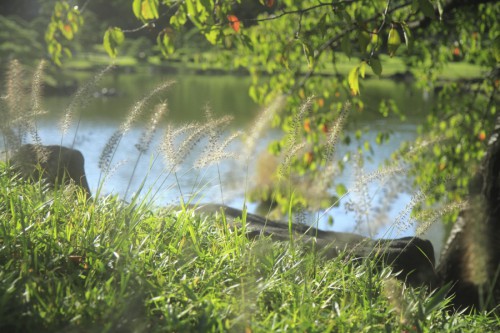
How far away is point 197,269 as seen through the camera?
7.64ft

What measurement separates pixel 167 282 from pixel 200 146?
22.2 ft

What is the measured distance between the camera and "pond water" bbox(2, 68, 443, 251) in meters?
3.00

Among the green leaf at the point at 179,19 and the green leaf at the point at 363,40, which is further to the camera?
the green leaf at the point at 179,19

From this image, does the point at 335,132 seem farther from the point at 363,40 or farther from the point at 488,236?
the point at 488,236

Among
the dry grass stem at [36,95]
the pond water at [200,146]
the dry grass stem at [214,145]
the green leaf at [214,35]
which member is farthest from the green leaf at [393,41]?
the dry grass stem at [36,95]

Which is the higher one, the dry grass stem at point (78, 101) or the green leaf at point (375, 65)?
the green leaf at point (375, 65)

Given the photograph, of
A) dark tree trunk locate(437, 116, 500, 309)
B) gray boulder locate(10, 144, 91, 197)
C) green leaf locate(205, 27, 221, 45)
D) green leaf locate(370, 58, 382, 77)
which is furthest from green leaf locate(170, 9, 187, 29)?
dark tree trunk locate(437, 116, 500, 309)

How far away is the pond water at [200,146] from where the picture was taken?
300 centimetres

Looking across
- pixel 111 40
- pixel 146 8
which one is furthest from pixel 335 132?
pixel 111 40

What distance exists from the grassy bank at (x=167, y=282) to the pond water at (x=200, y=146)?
0.23 metres

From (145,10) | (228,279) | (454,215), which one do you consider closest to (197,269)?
(228,279)

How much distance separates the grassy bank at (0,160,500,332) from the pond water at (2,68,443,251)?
226 mm

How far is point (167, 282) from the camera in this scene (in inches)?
87.7

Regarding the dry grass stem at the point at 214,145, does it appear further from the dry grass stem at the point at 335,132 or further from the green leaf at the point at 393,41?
the green leaf at the point at 393,41
